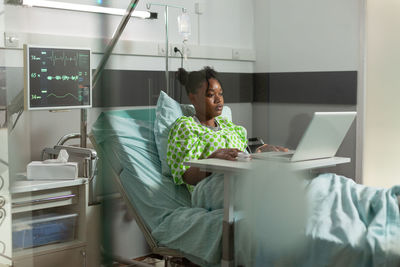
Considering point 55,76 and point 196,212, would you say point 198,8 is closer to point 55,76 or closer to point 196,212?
point 196,212

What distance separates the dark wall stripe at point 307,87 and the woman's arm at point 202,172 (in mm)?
153

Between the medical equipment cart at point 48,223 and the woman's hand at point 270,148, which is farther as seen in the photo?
the medical equipment cart at point 48,223

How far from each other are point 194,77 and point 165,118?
0.18m

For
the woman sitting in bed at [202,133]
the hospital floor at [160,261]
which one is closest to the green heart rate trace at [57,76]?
the woman sitting in bed at [202,133]

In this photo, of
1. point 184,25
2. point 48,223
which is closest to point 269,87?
point 184,25

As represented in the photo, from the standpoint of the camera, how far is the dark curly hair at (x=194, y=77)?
146 cm

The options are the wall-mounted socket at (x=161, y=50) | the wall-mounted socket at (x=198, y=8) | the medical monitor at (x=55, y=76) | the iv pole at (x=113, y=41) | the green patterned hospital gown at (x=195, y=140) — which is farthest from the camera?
the medical monitor at (x=55, y=76)

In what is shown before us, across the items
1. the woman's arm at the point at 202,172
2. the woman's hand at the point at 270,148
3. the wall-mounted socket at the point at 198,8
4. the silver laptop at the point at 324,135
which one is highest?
the wall-mounted socket at the point at 198,8

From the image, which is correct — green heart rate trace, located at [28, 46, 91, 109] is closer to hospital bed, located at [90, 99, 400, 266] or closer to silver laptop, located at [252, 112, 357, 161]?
hospital bed, located at [90, 99, 400, 266]

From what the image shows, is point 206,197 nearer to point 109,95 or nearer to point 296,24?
point 296,24

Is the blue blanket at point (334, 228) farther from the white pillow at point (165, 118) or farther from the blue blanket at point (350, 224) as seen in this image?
the white pillow at point (165, 118)

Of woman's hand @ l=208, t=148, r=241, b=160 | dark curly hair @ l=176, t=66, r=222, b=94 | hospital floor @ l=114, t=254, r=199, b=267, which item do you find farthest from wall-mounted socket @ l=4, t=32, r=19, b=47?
woman's hand @ l=208, t=148, r=241, b=160

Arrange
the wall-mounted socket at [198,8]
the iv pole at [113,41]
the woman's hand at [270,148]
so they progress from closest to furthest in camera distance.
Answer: the woman's hand at [270,148], the wall-mounted socket at [198,8], the iv pole at [113,41]

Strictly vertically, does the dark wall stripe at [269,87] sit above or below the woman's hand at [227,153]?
above
